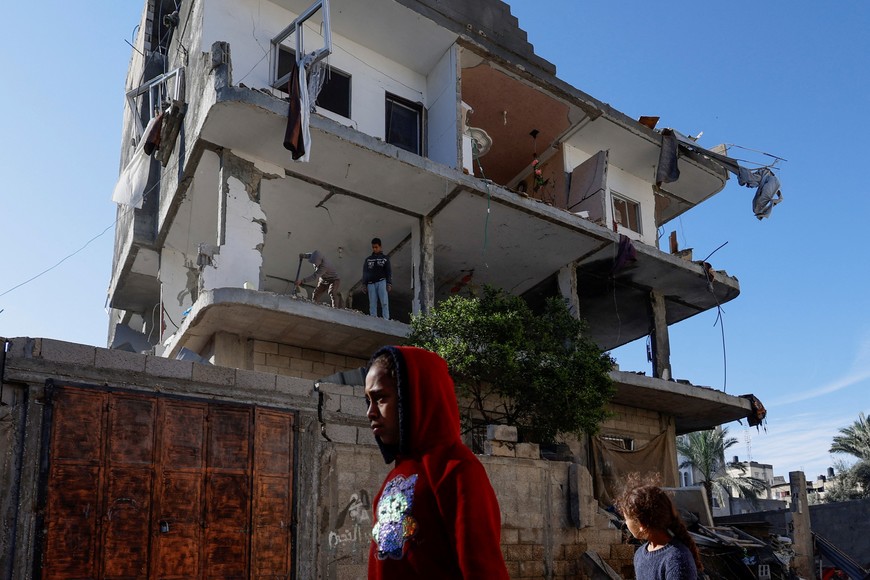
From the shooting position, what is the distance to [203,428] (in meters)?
7.94

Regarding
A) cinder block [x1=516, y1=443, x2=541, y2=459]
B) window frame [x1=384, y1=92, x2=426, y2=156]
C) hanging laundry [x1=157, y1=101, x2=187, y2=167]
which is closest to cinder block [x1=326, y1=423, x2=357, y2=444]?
cinder block [x1=516, y1=443, x2=541, y2=459]

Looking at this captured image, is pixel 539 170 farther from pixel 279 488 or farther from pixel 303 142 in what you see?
pixel 279 488

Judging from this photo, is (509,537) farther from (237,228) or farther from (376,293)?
(237,228)

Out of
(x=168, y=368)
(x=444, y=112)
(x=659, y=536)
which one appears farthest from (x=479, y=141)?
(x=659, y=536)

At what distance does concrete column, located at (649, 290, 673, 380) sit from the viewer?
58.5ft

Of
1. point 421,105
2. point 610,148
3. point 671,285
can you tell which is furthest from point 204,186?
point 671,285

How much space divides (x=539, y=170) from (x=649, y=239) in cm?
325

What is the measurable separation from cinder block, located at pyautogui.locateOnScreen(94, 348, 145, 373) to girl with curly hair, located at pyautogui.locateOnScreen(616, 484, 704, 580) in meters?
5.05

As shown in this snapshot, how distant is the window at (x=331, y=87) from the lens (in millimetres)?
14234

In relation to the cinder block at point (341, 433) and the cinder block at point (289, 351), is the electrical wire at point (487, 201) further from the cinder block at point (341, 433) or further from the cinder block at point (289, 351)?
the cinder block at point (341, 433)

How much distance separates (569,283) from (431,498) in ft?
48.4

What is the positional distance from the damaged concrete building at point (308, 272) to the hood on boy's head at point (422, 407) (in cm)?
534

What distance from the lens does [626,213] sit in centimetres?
1902

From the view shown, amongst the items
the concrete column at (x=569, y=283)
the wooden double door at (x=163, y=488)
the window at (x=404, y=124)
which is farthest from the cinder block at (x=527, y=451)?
the window at (x=404, y=124)
